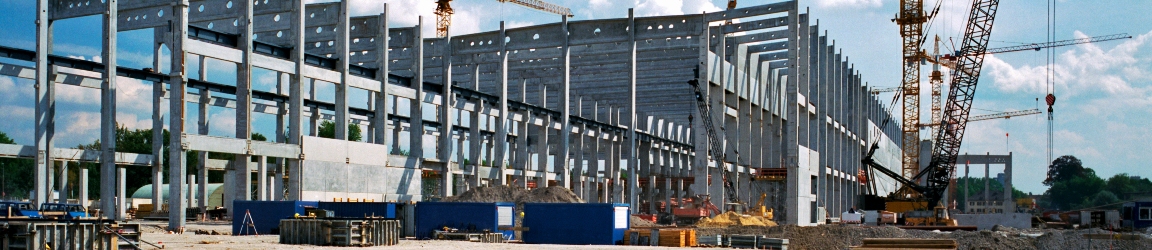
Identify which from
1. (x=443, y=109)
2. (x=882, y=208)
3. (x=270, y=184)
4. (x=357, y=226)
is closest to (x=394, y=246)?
(x=357, y=226)

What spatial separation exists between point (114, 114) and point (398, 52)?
69.1ft

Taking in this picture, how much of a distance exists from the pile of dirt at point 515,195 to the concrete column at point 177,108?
13254 mm

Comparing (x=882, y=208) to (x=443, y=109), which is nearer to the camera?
(x=443, y=109)

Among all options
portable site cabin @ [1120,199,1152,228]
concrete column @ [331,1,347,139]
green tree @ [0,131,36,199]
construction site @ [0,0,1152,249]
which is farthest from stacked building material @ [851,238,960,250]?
green tree @ [0,131,36,199]

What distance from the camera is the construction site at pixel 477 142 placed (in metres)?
33.8

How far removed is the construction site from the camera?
33750 mm

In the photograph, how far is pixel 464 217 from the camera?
34.3m

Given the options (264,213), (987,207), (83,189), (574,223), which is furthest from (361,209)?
(987,207)

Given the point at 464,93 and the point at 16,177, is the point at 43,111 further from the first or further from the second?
the point at 16,177

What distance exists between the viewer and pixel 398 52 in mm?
55562

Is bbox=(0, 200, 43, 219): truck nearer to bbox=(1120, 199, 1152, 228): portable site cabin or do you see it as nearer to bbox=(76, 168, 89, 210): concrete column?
bbox=(76, 168, 89, 210): concrete column

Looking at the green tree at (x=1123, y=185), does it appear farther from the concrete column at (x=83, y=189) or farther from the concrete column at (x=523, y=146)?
the concrete column at (x=83, y=189)

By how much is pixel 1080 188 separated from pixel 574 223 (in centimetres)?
15591

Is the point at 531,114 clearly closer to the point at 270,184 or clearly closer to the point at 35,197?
the point at 270,184
